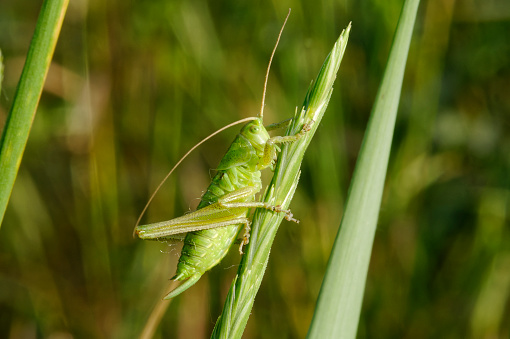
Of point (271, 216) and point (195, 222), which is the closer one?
point (271, 216)

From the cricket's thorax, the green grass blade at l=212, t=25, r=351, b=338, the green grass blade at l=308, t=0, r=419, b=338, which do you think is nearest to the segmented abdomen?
the cricket's thorax

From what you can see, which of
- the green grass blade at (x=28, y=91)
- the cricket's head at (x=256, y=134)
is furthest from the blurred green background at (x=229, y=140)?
the green grass blade at (x=28, y=91)

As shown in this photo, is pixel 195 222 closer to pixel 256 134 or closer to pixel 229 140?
pixel 256 134

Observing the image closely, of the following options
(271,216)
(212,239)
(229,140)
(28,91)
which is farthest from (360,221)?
(229,140)

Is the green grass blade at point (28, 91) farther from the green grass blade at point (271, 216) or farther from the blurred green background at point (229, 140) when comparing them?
the blurred green background at point (229, 140)

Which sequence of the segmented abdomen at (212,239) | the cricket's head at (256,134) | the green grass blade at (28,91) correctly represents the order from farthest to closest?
1. the cricket's head at (256,134)
2. the segmented abdomen at (212,239)
3. the green grass blade at (28,91)

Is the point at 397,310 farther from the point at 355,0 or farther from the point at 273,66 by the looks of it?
the point at 355,0
